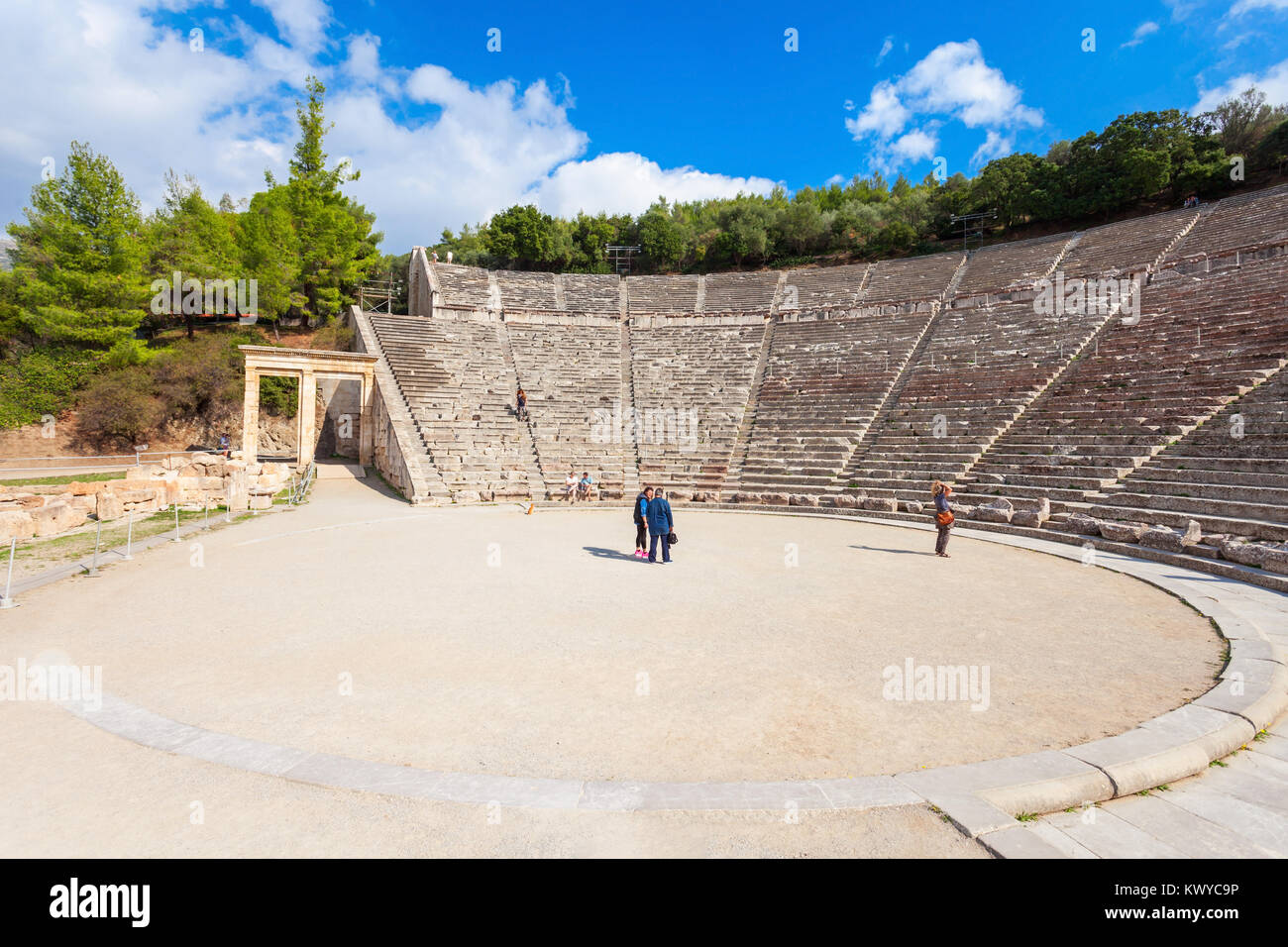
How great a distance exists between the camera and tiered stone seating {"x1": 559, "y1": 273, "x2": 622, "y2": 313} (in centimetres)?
3174

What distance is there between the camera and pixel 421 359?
81.7 ft

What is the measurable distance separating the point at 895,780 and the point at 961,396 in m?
19.1

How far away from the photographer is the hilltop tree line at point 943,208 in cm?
3181

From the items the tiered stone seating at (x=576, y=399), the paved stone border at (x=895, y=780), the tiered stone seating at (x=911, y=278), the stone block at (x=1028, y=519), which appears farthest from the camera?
the tiered stone seating at (x=911, y=278)

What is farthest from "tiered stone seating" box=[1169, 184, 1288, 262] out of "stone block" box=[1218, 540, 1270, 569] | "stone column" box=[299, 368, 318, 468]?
"stone column" box=[299, 368, 318, 468]

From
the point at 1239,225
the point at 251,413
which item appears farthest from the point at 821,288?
the point at 251,413

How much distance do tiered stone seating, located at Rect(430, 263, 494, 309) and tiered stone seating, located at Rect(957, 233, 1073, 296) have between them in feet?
78.5

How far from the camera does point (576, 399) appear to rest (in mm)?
24375

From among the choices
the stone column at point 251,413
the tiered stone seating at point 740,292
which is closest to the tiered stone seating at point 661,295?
the tiered stone seating at point 740,292

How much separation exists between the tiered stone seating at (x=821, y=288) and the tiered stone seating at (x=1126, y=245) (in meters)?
9.46

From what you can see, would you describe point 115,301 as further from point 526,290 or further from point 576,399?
point 576,399

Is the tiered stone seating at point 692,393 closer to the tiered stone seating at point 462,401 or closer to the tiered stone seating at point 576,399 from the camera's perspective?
the tiered stone seating at point 576,399
